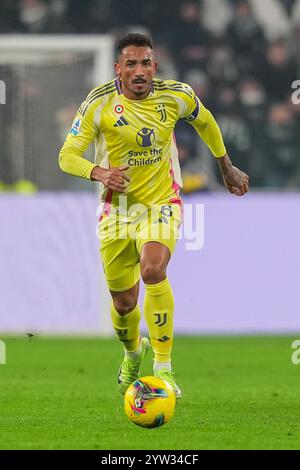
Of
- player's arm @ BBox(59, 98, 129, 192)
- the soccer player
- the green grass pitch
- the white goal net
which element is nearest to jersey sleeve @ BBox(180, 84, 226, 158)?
the soccer player

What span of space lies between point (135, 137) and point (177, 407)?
1.76m

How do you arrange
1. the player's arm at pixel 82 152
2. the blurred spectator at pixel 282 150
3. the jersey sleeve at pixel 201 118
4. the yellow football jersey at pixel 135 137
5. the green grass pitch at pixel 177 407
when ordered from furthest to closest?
the blurred spectator at pixel 282 150 < the jersey sleeve at pixel 201 118 < the yellow football jersey at pixel 135 137 < the player's arm at pixel 82 152 < the green grass pitch at pixel 177 407

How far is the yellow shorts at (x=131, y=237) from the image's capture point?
26.2 feet

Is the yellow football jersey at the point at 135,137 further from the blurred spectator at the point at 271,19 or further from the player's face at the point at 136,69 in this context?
the blurred spectator at the point at 271,19

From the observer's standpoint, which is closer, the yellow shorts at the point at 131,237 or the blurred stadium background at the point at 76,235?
the yellow shorts at the point at 131,237

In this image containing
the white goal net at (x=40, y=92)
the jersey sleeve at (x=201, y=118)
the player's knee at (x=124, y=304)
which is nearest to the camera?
the jersey sleeve at (x=201, y=118)

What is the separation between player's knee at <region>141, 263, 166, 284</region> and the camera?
763 cm

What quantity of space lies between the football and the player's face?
208 cm

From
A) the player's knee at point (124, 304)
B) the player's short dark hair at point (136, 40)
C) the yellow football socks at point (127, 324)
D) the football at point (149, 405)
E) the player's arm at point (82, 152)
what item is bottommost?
the football at point (149, 405)

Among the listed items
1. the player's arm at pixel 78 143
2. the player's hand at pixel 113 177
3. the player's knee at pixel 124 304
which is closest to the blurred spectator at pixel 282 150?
the player's knee at pixel 124 304

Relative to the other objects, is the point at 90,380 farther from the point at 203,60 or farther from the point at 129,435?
the point at 203,60

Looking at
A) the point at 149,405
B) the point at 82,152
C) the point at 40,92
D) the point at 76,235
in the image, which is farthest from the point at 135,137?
the point at 40,92

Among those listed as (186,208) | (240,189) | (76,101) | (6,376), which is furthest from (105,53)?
(240,189)
